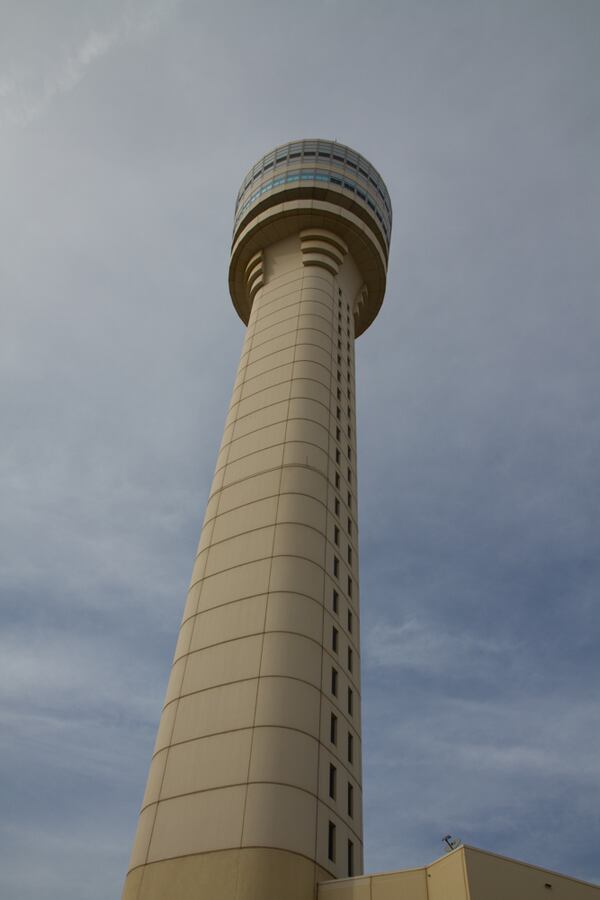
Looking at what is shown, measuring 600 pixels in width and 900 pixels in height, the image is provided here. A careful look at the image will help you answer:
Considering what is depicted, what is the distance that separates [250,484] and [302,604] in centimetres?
1029

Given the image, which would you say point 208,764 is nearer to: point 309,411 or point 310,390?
point 309,411

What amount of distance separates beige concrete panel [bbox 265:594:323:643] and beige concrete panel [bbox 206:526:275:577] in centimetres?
348

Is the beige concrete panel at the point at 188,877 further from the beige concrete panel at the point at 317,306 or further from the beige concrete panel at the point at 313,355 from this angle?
the beige concrete panel at the point at 317,306

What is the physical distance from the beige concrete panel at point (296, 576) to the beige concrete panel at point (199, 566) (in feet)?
19.1

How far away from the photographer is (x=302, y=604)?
3931cm

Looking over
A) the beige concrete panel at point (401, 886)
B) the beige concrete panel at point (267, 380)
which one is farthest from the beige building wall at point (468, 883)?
the beige concrete panel at point (267, 380)

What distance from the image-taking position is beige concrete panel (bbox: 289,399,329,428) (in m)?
49.6

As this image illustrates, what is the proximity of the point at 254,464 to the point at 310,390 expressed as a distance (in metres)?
7.40

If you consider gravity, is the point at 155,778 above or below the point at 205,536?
below

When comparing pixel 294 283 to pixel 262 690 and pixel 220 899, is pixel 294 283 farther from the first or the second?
pixel 220 899

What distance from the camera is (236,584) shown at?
41500 mm

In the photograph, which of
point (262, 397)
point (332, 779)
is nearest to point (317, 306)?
point (262, 397)

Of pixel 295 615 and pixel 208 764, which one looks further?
pixel 295 615

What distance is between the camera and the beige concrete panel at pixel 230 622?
128 feet
